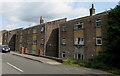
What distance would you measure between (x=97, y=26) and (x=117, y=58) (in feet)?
33.4

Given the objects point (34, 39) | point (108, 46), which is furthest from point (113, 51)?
point (34, 39)

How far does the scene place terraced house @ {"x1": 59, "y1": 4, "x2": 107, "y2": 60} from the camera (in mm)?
26609

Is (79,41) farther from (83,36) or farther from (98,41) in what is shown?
(98,41)

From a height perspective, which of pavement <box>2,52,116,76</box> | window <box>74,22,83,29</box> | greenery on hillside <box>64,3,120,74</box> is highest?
window <box>74,22,83,29</box>

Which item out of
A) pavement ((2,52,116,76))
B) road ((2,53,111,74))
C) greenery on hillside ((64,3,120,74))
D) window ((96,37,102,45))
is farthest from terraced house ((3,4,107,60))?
road ((2,53,111,74))

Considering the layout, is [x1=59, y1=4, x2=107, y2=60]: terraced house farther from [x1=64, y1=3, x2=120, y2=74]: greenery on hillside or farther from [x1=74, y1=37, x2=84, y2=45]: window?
[x1=64, y1=3, x2=120, y2=74]: greenery on hillside

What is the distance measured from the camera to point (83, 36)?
29.8 m

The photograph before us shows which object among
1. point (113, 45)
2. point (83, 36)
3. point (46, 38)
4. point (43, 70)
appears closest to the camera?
point (43, 70)

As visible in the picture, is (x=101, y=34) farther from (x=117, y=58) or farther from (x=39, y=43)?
(x=39, y=43)

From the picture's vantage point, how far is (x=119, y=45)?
53.9ft

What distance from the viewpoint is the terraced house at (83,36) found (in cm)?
2661

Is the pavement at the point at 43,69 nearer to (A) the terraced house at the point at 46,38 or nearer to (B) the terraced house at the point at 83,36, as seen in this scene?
(B) the terraced house at the point at 83,36

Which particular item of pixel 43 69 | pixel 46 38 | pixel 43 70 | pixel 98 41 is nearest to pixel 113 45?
pixel 43 69

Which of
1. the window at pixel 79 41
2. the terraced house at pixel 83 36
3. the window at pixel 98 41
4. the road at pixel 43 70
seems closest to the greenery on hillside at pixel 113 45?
the road at pixel 43 70
